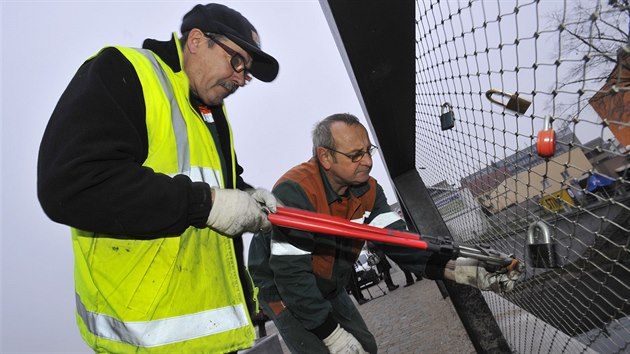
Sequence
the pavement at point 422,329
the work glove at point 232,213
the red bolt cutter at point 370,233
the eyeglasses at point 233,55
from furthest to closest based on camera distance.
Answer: the pavement at point 422,329
the eyeglasses at point 233,55
the red bolt cutter at point 370,233
the work glove at point 232,213

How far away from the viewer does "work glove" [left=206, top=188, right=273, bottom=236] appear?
54.3 inches

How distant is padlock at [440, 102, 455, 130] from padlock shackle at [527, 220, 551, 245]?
80 cm

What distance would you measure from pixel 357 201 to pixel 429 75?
A: 1056 millimetres

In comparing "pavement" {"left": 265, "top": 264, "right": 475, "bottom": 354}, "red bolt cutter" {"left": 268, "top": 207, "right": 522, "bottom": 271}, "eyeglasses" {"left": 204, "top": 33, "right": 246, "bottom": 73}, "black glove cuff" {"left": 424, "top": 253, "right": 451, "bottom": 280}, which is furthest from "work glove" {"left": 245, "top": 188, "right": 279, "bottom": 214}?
"pavement" {"left": 265, "top": 264, "right": 475, "bottom": 354}

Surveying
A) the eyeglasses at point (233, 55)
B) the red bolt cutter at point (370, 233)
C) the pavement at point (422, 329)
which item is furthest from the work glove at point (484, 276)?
the eyeglasses at point (233, 55)

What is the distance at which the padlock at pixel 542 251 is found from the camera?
5.09 feet

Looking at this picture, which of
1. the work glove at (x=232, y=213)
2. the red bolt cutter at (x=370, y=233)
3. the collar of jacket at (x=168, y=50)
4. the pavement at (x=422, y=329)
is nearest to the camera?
the work glove at (x=232, y=213)

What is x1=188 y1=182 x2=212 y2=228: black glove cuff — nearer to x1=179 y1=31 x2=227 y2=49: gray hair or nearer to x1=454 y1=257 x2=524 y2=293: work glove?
x1=179 y1=31 x2=227 y2=49: gray hair

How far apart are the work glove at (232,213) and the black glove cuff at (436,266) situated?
4.73 feet

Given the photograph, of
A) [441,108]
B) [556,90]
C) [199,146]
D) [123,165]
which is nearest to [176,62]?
[199,146]

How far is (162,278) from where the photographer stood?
1.30 meters

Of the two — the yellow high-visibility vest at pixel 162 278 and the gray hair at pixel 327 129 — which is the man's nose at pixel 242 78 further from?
the gray hair at pixel 327 129

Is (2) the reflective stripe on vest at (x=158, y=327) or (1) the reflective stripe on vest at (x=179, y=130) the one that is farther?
(1) the reflective stripe on vest at (x=179, y=130)

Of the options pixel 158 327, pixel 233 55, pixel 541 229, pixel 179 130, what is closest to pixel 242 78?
pixel 233 55
